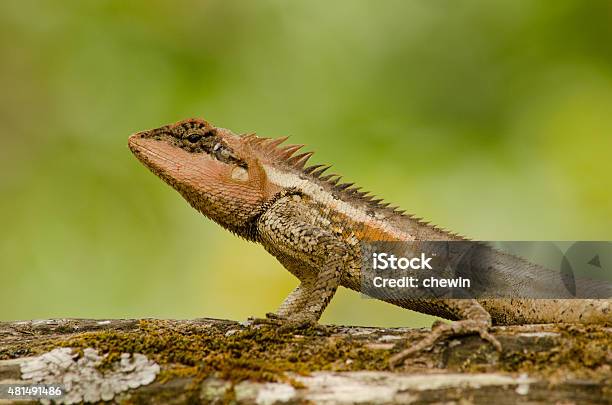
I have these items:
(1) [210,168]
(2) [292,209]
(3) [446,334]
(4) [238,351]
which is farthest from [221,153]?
(3) [446,334]

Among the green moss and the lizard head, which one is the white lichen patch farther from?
the lizard head

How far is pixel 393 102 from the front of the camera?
5461 millimetres

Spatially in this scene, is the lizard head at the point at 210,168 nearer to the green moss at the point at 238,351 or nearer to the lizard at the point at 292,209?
the lizard at the point at 292,209

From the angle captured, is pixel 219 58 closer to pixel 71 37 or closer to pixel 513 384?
pixel 71 37

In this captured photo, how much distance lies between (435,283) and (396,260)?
0.33 metres

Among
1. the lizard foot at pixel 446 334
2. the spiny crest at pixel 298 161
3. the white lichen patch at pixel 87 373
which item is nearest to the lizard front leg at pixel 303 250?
the spiny crest at pixel 298 161

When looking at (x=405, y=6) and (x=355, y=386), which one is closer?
(x=355, y=386)

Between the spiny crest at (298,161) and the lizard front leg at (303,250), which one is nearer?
the lizard front leg at (303,250)

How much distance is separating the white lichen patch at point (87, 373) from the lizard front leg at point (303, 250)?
1.12 m

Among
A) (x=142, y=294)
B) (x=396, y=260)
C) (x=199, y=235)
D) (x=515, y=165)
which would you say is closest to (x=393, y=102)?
(x=515, y=165)

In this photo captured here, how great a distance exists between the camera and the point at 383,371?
A: 301 centimetres

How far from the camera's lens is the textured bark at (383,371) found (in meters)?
2.78

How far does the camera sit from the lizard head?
476 centimetres

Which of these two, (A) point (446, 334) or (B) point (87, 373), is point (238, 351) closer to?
(B) point (87, 373)
